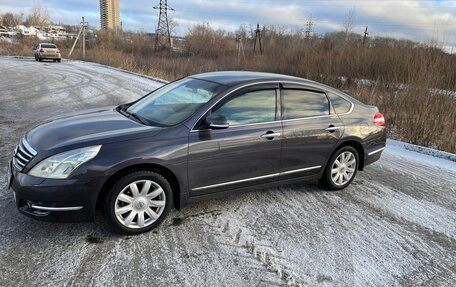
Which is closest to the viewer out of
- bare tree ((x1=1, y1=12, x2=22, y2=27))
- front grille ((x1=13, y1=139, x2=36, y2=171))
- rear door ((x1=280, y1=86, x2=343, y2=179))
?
front grille ((x1=13, y1=139, x2=36, y2=171))

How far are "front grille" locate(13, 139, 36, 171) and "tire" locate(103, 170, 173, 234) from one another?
82 centimetres

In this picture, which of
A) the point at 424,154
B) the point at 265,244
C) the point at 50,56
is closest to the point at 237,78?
the point at 265,244

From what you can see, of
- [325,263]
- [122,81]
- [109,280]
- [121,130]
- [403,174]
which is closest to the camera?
[109,280]

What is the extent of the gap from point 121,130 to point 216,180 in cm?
112

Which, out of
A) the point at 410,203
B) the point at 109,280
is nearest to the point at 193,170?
the point at 109,280

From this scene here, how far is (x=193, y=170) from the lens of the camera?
378 centimetres

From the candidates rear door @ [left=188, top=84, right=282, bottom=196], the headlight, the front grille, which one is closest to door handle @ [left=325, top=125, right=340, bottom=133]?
rear door @ [left=188, top=84, right=282, bottom=196]

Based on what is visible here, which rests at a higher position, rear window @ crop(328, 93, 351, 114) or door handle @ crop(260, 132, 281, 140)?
rear window @ crop(328, 93, 351, 114)

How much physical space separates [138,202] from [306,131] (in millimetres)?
2185

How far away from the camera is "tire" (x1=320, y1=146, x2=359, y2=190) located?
4.89 metres

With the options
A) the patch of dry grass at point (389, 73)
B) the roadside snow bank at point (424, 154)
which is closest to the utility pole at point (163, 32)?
the patch of dry grass at point (389, 73)

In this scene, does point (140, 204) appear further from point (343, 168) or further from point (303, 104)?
point (343, 168)

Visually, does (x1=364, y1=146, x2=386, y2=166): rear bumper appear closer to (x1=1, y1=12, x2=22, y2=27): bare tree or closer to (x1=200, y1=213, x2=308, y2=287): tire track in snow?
(x1=200, y1=213, x2=308, y2=287): tire track in snow

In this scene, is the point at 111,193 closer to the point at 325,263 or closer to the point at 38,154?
the point at 38,154
